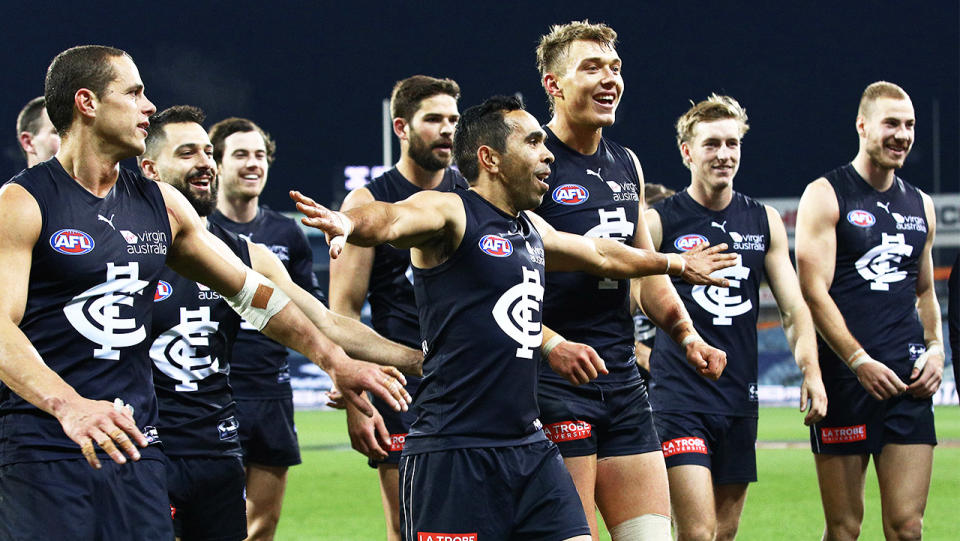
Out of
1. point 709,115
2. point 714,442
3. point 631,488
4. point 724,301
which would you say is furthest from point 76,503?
point 709,115

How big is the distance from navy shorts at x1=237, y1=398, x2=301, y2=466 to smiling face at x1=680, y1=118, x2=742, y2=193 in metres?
2.89

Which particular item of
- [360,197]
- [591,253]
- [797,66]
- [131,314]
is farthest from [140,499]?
[797,66]

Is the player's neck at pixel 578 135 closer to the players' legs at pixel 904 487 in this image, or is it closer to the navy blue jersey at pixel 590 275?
the navy blue jersey at pixel 590 275

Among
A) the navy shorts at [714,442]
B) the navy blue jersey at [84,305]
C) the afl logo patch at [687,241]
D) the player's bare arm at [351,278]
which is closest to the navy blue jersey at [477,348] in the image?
the navy blue jersey at [84,305]

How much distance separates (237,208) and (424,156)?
1783mm

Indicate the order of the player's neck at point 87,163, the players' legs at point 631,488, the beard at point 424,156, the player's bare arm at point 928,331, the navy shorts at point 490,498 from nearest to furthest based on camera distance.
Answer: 1. the player's neck at point 87,163
2. the navy shorts at point 490,498
3. the players' legs at point 631,488
4. the beard at point 424,156
5. the player's bare arm at point 928,331

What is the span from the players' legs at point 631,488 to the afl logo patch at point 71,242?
247 centimetres

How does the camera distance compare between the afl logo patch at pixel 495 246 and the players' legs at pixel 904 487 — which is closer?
the afl logo patch at pixel 495 246

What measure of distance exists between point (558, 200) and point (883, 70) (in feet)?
195

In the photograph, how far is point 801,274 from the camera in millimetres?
6801

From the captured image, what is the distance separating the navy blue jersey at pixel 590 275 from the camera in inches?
207

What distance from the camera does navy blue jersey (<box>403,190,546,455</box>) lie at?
170 inches

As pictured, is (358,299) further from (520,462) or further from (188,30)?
(188,30)

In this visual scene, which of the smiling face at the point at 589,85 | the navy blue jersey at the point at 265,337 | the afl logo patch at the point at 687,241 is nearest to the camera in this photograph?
the smiling face at the point at 589,85
